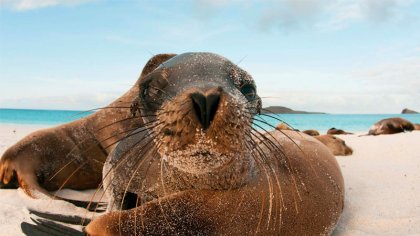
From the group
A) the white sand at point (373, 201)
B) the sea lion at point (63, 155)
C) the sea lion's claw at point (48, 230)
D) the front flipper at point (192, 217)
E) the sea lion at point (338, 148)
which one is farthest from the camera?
the sea lion at point (338, 148)

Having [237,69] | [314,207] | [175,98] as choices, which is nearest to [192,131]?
[175,98]

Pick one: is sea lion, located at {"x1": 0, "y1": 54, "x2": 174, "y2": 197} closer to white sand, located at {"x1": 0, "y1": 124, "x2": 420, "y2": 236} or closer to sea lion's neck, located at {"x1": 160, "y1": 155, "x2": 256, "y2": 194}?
white sand, located at {"x1": 0, "y1": 124, "x2": 420, "y2": 236}

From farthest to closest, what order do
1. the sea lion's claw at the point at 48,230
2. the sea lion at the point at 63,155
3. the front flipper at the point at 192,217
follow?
the sea lion at the point at 63,155, the sea lion's claw at the point at 48,230, the front flipper at the point at 192,217

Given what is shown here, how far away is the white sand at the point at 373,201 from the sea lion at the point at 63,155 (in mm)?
214

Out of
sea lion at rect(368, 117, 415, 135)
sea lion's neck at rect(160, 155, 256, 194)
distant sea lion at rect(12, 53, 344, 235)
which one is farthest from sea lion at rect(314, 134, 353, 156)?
sea lion at rect(368, 117, 415, 135)

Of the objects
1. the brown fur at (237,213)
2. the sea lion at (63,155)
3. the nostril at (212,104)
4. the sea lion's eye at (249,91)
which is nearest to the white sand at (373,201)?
the sea lion at (63,155)

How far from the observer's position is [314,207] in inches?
108

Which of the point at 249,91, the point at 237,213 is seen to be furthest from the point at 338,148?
the point at 237,213

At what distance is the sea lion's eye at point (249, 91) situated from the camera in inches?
104

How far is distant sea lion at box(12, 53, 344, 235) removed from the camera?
78.9 inches

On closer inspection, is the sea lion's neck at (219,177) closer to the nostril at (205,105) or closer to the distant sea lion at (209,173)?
the distant sea lion at (209,173)

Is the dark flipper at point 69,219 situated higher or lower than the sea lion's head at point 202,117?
lower

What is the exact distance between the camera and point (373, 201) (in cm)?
412

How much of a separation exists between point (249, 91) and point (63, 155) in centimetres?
346
